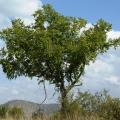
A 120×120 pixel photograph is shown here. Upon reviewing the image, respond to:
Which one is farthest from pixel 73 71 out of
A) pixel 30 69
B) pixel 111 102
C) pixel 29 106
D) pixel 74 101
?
pixel 111 102

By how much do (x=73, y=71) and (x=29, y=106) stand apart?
66.9 feet

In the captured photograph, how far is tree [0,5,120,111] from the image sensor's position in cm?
4591

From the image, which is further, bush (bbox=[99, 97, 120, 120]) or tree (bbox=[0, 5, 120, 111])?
tree (bbox=[0, 5, 120, 111])

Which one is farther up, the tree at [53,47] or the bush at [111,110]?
the tree at [53,47]

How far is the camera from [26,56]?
155ft

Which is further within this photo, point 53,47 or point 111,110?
point 53,47

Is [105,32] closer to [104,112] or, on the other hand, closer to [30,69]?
[30,69]

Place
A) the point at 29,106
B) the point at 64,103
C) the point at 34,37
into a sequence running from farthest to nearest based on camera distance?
the point at 34,37, the point at 64,103, the point at 29,106

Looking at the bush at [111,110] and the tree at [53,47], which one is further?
the tree at [53,47]

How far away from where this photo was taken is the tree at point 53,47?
151 ft

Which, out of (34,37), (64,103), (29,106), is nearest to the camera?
(29,106)

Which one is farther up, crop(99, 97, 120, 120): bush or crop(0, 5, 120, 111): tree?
crop(0, 5, 120, 111): tree

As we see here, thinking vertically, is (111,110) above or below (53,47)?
below

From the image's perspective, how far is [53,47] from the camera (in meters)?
45.8
